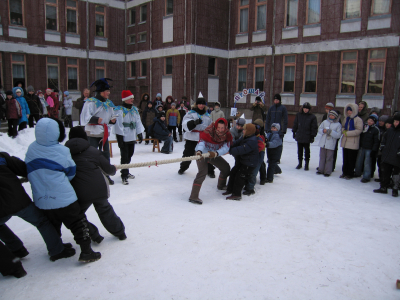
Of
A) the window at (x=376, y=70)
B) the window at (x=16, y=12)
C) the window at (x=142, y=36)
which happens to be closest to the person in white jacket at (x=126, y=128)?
the window at (x=376, y=70)

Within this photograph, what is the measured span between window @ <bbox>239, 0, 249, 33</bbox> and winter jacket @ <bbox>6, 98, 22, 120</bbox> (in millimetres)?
13802

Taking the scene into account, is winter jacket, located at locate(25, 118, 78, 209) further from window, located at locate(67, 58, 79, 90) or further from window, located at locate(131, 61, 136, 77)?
window, located at locate(131, 61, 136, 77)

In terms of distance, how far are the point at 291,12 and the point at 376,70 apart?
18.4 feet

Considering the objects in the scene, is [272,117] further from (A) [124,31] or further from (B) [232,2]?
(A) [124,31]

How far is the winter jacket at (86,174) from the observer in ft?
11.8

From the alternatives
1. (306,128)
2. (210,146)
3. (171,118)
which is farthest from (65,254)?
(171,118)

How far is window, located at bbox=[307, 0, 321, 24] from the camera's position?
54.1 ft

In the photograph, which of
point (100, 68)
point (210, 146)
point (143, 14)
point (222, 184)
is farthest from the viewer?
point (100, 68)

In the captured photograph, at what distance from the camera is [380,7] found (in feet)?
47.7

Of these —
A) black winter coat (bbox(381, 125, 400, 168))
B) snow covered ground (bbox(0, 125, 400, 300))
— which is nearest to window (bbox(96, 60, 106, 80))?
snow covered ground (bbox(0, 125, 400, 300))

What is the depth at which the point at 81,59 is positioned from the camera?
21609 mm

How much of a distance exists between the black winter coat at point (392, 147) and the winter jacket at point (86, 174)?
5.57 meters

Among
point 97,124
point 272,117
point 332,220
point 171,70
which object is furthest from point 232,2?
point 332,220

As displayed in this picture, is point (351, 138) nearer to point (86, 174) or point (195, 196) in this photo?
point (195, 196)
